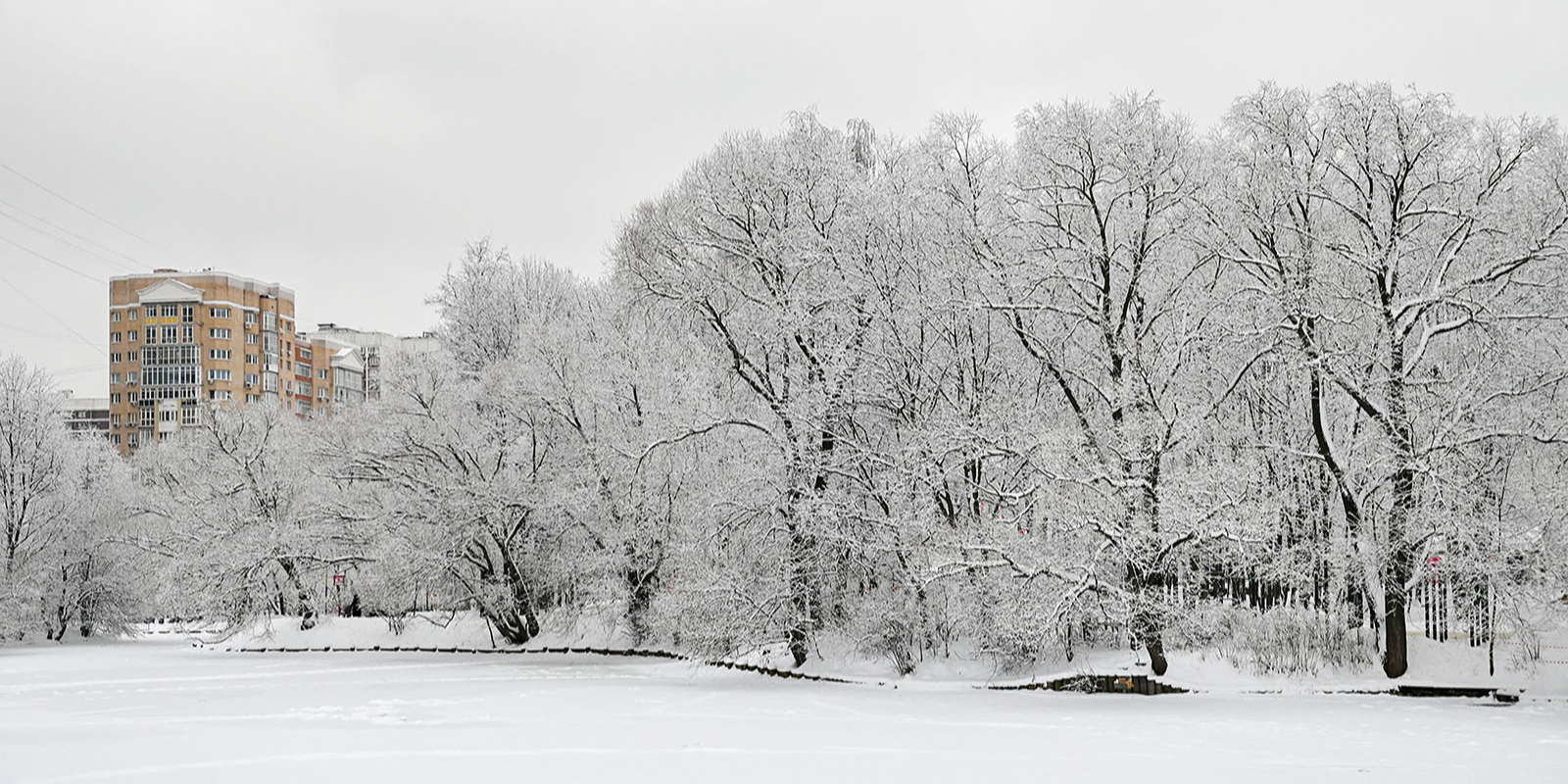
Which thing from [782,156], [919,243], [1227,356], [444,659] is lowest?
[444,659]

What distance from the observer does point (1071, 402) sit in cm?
2759

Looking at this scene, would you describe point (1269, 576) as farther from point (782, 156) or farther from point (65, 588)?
point (65, 588)

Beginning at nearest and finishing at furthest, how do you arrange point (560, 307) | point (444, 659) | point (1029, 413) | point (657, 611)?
point (1029, 413)
point (657, 611)
point (444, 659)
point (560, 307)

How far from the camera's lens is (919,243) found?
3030 cm

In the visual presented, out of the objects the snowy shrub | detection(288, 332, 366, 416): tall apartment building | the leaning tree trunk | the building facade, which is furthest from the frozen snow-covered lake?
the building facade

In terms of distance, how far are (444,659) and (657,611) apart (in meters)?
8.39

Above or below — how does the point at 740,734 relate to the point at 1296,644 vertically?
below

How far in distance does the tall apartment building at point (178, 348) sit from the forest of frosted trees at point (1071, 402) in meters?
97.6

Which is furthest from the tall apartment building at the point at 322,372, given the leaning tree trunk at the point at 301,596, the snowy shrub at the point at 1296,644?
the snowy shrub at the point at 1296,644

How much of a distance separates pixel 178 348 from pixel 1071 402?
390 ft

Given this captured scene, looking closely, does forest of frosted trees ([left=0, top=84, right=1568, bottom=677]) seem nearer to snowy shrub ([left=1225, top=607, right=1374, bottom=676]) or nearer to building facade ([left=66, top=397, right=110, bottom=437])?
snowy shrub ([left=1225, top=607, right=1374, bottom=676])

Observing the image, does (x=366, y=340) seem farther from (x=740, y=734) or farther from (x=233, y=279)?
(x=740, y=734)

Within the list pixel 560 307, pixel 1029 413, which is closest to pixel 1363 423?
pixel 1029 413

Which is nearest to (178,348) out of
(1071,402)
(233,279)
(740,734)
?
(233,279)
